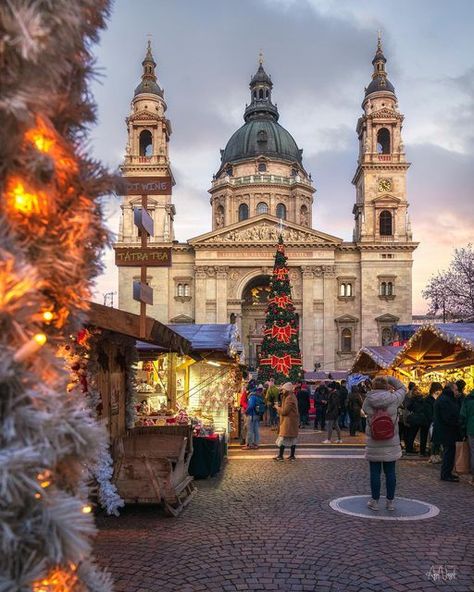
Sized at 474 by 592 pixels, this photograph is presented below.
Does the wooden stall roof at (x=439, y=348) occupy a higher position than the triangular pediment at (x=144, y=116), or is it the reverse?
the triangular pediment at (x=144, y=116)

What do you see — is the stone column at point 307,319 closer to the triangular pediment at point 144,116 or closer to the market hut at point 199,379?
the triangular pediment at point 144,116

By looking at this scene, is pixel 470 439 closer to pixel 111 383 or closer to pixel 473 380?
pixel 473 380

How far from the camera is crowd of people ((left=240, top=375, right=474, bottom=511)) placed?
25.4ft

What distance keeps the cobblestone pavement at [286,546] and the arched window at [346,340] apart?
140 ft

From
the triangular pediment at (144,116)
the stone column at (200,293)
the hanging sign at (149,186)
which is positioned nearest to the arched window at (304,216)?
the stone column at (200,293)

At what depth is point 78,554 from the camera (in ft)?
7.04

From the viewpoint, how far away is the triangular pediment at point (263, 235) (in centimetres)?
5228

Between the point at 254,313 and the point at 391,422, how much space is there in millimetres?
47451

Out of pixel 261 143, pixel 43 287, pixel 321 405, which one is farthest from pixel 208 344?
pixel 261 143

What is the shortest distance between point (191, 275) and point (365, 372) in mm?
31749

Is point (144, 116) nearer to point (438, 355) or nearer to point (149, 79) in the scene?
point (149, 79)

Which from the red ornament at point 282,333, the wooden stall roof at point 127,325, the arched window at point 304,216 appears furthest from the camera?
the arched window at point 304,216

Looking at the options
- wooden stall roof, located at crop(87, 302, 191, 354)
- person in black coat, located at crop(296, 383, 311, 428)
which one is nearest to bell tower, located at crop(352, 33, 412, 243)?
person in black coat, located at crop(296, 383, 311, 428)

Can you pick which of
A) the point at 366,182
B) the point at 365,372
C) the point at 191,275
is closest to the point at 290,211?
the point at 366,182
